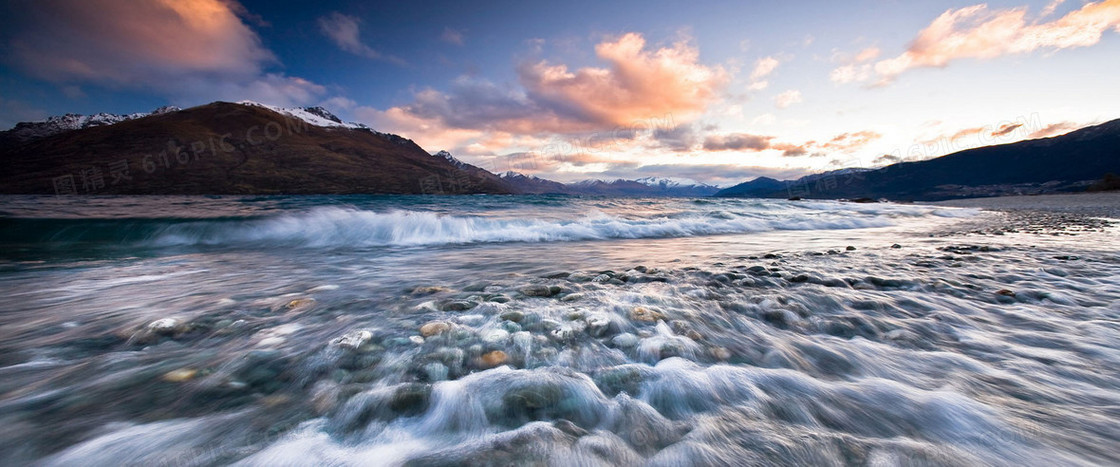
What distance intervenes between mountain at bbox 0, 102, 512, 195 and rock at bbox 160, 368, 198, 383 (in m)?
103

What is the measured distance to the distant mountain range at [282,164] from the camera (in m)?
89.7

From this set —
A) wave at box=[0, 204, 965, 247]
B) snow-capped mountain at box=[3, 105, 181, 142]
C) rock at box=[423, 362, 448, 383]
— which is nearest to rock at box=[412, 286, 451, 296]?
rock at box=[423, 362, 448, 383]

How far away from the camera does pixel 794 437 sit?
4.81 feet

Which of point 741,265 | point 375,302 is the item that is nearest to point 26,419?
point 375,302

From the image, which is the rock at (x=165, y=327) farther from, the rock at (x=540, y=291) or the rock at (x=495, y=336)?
the rock at (x=540, y=291)

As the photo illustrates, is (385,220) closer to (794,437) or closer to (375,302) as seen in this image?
(375,302)

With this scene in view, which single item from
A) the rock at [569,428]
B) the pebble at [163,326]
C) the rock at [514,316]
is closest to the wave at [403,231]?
the pebble at [163,326]

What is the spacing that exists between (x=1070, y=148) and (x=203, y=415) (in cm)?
21352

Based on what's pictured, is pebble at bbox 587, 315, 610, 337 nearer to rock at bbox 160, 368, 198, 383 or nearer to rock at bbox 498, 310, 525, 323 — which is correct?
rock at bbox 498, 310, 525, 323

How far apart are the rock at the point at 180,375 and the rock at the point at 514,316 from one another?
174 centimetres

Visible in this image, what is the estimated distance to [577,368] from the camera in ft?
6.71

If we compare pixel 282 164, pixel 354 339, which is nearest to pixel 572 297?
pixel 354 339

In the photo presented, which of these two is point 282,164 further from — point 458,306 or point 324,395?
→ point 324,395

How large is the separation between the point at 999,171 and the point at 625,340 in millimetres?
203445
